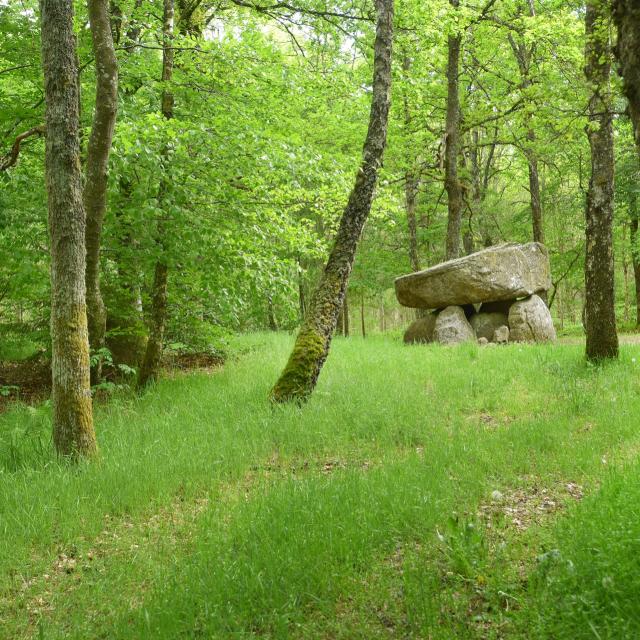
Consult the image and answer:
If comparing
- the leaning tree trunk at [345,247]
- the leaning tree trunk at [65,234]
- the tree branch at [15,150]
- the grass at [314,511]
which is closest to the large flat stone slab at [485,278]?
the grass at [314,511]

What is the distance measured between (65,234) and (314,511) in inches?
141

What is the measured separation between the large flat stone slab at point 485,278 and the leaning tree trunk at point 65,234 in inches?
375

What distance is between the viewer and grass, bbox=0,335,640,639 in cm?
283

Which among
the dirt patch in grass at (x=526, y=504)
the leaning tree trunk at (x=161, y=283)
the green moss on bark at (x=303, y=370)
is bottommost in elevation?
the dirt patch in grass at (x=526, y=504)

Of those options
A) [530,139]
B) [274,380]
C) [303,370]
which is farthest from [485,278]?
[303,370]

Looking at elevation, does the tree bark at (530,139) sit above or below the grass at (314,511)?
above

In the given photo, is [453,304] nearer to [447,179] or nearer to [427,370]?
[447,179]

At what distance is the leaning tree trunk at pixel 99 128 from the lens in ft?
20.6

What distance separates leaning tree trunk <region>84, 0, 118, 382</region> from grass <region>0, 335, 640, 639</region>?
2409 millimetres

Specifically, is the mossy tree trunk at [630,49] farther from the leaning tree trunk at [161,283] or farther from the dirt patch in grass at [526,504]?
the leaning tree trunk at [161,283]

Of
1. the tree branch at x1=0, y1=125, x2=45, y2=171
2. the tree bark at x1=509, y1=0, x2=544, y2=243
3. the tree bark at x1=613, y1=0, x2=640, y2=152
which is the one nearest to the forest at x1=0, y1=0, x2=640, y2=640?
the tree bark at x1=613, y1=0, x2=640, y2=152

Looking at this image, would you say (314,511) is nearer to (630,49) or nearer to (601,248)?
(630,49)

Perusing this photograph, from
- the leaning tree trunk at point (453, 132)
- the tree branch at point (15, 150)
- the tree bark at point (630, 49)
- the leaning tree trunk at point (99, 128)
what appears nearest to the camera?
the tree bark at point (630, 49)

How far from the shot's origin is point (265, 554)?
3.30 metres
